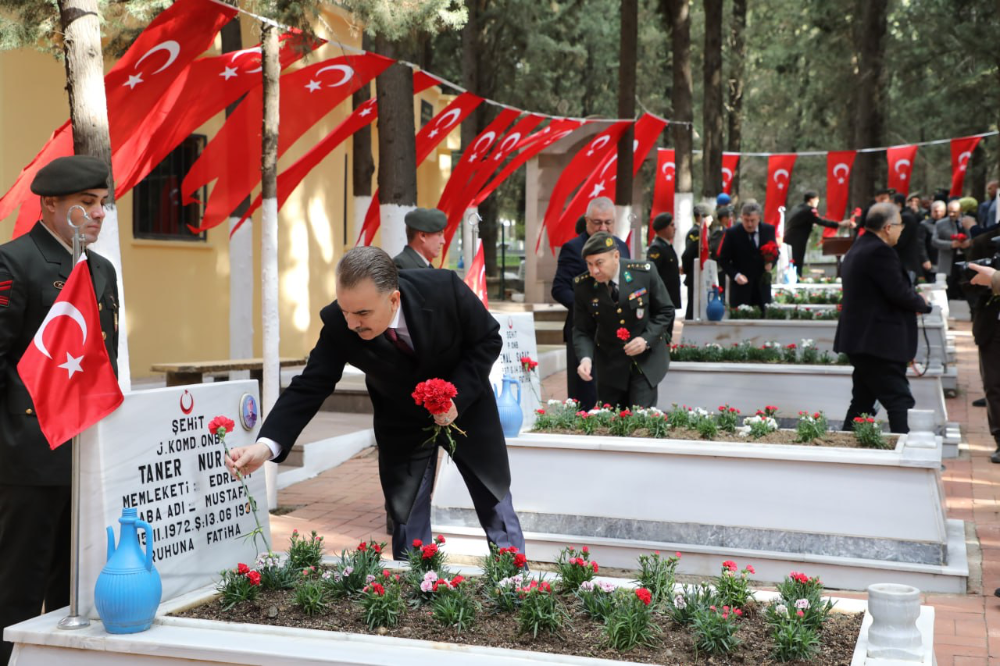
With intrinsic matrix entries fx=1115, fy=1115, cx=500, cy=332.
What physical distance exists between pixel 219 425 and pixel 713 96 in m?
19.2

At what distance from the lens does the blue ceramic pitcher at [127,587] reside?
11.8ft

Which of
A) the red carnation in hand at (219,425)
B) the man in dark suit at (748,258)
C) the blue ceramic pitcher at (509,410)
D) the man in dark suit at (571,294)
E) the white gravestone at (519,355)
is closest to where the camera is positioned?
the red carnation in hand at (219,425)

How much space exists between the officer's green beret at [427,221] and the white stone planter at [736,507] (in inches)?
55.6

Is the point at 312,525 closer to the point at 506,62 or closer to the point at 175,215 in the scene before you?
the point at 175,215

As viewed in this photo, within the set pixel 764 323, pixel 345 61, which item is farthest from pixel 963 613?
pixel 764 323

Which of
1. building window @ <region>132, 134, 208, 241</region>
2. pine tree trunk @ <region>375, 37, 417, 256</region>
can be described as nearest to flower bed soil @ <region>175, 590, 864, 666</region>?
pine tree trunk @ <region>375, 37, 417, 256</region>

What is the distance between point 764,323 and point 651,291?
19.6 ft

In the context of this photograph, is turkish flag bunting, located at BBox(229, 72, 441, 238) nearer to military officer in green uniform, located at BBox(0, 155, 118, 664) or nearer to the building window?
the building window

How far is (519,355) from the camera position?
8023 mm

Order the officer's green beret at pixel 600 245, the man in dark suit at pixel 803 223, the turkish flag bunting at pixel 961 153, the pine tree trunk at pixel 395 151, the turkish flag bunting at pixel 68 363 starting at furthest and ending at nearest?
the turkish flag bunting at pixel 961 153
the man in dark suit at pixel 803 223
the pine tree trunk at pixel 395 151
the officer's green beret at pixel 600 245
the turkish flag bunting at pixel 68 363

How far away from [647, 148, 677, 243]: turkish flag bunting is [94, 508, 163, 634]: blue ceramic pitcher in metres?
17.3

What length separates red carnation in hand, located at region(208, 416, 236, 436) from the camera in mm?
4238

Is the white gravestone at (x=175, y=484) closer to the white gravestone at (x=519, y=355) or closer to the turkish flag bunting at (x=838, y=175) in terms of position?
the white gravestone at (x=519, y=355)

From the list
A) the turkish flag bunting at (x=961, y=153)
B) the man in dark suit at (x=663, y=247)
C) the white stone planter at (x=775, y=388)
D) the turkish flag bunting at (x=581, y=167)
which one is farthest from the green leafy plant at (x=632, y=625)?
the turkish flag bunting at (x=961, y=153)
